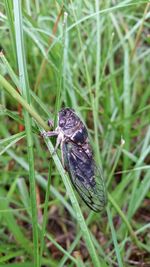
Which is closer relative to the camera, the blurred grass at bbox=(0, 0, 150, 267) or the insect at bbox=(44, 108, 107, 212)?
the insect at bbox=(44, 108, 107, 212)

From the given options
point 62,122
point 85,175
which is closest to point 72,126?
point 62,122

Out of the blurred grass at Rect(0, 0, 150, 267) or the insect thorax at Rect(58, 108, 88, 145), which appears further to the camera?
the blurred grass at Rect(0, 0, 150, 267)

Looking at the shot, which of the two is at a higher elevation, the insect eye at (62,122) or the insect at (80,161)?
the insect eye at (62,122)

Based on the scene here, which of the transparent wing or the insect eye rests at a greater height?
the insect eye

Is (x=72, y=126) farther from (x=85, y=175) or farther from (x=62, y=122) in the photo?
(x=85, y=175)

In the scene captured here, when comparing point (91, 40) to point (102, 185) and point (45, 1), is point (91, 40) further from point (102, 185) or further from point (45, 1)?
point (102, 185)

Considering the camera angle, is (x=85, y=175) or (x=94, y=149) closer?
(x=85, y=175)
